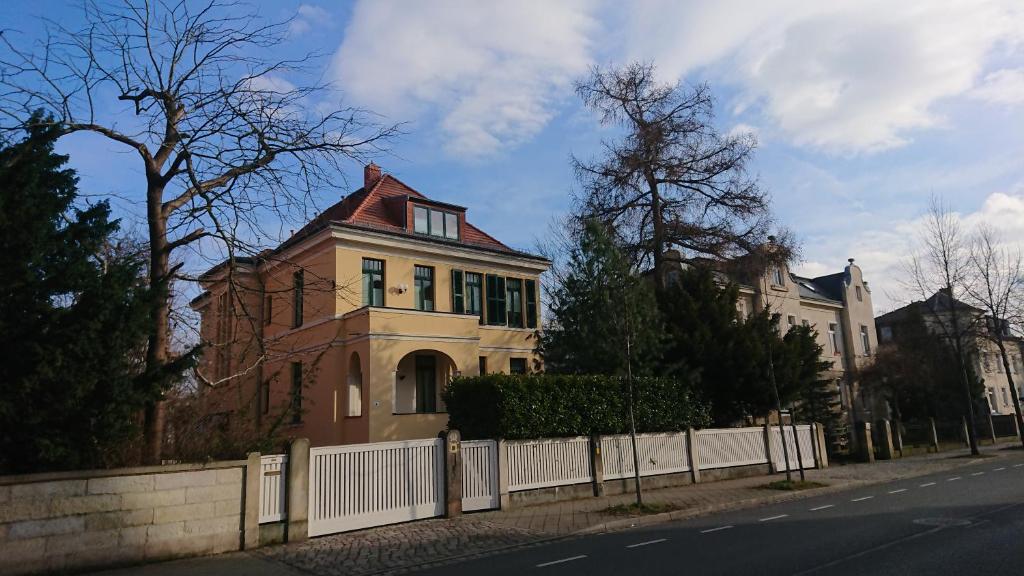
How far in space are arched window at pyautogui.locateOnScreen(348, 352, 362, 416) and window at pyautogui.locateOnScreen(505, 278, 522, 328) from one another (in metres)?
7.19

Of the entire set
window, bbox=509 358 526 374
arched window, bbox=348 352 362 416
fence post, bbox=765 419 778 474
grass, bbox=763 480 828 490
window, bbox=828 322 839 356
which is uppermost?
window, bbox=828 322 839 356

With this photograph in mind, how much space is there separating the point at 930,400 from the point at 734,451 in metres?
25.7

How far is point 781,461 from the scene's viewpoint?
2167cm

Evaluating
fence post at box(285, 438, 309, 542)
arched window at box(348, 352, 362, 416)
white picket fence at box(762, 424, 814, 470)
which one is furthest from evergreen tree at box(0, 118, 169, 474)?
white picket fence at box(762, 424, 814, 470)

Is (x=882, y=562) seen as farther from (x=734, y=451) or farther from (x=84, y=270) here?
(x=734, y=451)

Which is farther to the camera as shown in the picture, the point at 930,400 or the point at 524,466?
the point at 930,400

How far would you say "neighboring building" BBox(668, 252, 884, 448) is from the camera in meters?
40.2

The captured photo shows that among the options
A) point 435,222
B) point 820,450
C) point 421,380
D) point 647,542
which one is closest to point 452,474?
point 647,542

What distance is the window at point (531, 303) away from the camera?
28062 mm

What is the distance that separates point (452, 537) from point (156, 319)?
602cm

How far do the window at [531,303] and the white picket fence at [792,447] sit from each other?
34.8 feet

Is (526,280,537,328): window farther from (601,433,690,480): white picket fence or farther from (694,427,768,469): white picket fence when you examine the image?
(601,433,690,480): white picket fence

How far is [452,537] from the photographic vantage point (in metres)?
11.2

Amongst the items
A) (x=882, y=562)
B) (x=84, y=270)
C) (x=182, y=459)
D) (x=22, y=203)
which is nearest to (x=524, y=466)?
(x=182, y=459)
